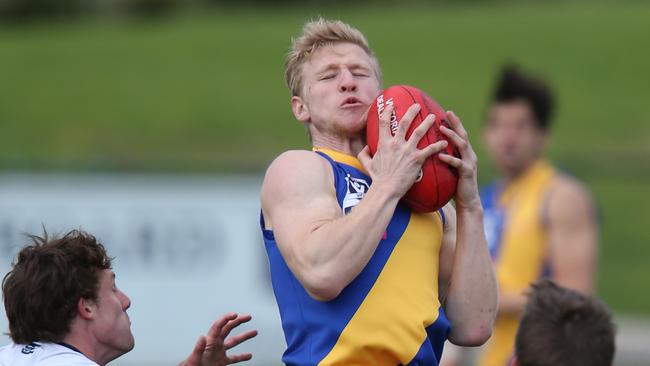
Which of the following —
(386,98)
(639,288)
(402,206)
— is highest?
(386,98)

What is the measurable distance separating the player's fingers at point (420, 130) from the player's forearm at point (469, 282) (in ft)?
1.25

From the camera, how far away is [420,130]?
372 centimetres

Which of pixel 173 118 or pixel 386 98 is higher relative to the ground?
pixel 386 98

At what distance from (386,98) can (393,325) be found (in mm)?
737

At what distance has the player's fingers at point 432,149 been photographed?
3.70 meters

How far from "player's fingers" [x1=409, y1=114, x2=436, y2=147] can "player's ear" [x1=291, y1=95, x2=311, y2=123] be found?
1.55 ft

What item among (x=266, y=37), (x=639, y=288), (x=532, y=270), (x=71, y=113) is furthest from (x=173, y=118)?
(x=532, y=270)

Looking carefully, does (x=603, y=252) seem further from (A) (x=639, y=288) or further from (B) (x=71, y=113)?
(B) (x=71, y=113)

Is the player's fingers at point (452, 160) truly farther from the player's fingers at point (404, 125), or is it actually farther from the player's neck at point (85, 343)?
the player's neck at point (85, 343)

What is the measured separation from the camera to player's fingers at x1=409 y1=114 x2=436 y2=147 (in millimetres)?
3713

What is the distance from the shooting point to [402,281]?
375cm

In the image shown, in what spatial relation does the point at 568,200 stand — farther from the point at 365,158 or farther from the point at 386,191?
→ the point at 386,191

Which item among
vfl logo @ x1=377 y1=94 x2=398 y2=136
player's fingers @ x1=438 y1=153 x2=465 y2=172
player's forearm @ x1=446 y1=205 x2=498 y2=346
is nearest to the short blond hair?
vfl logo @ x1=377 y1=94 x2=398 y2=136

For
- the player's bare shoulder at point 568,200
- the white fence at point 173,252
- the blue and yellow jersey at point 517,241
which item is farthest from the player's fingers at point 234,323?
the white fence at point 173,252
